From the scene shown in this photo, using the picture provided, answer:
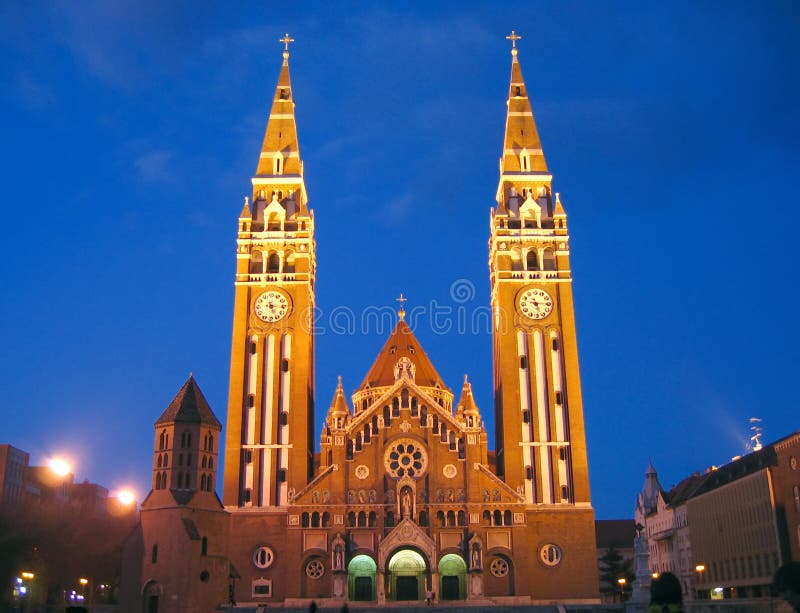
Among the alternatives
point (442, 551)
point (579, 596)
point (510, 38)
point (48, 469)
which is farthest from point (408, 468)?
point (48, 469)

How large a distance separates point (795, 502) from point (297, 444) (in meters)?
35.1

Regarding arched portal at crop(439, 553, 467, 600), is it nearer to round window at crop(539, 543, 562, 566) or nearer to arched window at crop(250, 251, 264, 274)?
round window at crop(539, 543, 562, 566)

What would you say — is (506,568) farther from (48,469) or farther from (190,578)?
(48,469)

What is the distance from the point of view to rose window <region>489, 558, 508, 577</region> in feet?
205

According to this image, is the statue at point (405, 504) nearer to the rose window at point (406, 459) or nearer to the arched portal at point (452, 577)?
the rose window at point (406, 459)

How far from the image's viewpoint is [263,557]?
210 ft

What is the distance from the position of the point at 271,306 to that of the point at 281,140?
16098 mm

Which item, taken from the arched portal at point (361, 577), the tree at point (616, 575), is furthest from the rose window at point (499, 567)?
the tree at point (616, 575)

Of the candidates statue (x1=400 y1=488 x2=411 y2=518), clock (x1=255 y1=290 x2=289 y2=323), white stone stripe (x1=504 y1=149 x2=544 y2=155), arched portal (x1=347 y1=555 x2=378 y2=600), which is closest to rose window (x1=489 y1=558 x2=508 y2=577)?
statue (x1=400 y1=488 x2=411 y2=518)

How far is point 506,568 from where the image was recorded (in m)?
62.6

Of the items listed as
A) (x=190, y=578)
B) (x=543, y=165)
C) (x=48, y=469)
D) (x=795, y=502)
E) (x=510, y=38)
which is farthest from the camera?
(x=48, y=469)

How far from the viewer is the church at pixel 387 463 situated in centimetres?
6125

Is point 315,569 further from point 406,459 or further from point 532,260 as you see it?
point 532,260

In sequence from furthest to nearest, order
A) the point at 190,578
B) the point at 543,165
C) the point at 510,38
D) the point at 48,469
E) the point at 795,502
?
the point at 48,469
the point at 510,38
the point at 543,165
the point at 795,502
the point at 190,578
